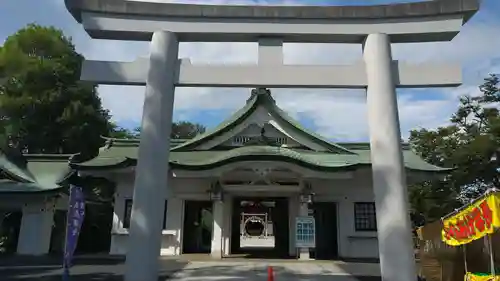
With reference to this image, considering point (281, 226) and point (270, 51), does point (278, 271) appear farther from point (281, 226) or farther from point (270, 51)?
point (281, 226)

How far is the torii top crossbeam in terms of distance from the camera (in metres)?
8.30

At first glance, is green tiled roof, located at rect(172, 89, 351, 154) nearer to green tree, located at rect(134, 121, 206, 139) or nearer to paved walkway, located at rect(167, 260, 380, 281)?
paved walkway, located at rect(167, 260, 380, 281)

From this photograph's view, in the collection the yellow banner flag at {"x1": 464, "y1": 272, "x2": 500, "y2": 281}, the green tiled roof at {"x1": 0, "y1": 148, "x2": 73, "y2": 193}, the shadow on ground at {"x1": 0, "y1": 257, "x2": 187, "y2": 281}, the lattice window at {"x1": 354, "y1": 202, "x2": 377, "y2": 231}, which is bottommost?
the shadow on ground at {"x1": 0, "y1": 257, "x2": 187, "y2": 281}

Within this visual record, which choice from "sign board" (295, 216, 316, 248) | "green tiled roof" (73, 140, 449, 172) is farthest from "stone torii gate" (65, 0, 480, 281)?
"green tiled roof" (73, 140, 449, 172)

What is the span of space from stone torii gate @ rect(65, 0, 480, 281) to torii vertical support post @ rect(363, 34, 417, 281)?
20 millimetres

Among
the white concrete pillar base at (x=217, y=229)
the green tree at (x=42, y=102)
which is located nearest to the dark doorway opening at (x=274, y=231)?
the white concrete pillar base at (x=217, y=229)

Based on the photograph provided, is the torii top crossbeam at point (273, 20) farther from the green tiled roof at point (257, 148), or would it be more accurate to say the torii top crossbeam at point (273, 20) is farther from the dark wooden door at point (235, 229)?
the dark wooden door at point (235, 229)

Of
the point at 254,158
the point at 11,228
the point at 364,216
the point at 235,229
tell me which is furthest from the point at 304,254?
the point at 11,228

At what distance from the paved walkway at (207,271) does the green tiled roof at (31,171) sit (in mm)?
3314

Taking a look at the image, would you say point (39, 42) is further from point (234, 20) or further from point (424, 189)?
point (424, 189)

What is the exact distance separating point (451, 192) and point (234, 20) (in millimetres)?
18611

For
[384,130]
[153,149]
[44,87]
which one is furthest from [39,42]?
[384,130]

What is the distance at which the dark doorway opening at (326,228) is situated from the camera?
16797mm

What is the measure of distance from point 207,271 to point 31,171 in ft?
38.4
